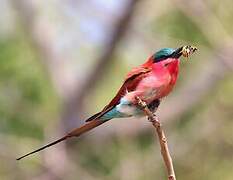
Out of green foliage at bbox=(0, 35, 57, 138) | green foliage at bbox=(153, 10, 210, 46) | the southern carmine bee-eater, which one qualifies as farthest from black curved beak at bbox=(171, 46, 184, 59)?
green foliage at bbox=(0, 35, 57, 138)

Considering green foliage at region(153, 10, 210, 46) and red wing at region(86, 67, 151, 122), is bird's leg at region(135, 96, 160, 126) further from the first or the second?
green foliage at region(153, 10, 210, 46)

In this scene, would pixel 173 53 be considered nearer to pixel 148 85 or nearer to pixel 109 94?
pixel 148 85

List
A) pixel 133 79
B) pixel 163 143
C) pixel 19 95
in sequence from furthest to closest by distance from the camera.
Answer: pixel 19 95
pixel 133 79
pixel 163 143

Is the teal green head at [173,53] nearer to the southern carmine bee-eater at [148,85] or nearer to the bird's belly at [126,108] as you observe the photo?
the southern carmine bee-eater at [148,85]

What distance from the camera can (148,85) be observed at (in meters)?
1.87

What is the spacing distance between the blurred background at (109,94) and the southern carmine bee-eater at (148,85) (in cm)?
332

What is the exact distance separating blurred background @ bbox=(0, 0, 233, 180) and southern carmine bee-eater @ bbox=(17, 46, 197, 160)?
3318mm

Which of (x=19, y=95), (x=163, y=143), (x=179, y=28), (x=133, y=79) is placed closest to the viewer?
(x=163, y=143)

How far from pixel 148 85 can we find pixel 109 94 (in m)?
5.02

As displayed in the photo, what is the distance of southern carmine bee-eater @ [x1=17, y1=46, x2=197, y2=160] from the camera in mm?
1827

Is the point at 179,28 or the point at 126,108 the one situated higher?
the point at 179,28

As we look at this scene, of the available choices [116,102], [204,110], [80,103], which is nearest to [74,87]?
[80,103]

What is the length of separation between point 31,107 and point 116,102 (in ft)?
14.7

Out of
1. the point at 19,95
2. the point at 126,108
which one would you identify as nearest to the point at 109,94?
the point at 19,95
